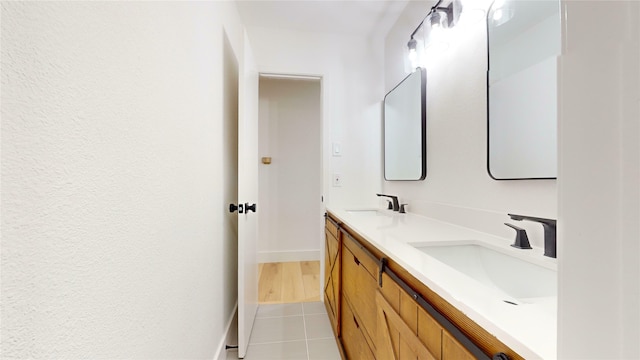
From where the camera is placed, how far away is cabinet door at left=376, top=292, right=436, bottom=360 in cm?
64

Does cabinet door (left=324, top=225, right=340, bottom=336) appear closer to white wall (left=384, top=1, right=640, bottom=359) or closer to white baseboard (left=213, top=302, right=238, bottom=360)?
white baseboard (left=213, top=302, right=238, bottom=360)

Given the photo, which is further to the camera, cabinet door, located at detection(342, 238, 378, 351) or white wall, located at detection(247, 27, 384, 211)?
white wall, located at detection(247, 27, 384, 211)

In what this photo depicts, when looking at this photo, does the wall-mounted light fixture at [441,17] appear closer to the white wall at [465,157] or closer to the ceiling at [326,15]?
the white wall at [465,157]

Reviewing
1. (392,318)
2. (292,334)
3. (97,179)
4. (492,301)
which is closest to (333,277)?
(292,334)

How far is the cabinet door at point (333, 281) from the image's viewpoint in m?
1.73

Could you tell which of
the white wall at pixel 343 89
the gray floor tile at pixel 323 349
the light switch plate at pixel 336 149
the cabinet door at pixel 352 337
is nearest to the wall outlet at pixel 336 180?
the white wall at pixel 343 89

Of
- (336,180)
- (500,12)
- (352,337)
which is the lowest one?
(352,337)

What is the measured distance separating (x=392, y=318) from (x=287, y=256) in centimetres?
278

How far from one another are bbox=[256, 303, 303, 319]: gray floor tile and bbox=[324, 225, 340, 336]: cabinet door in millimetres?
253

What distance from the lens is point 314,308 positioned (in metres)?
2.23

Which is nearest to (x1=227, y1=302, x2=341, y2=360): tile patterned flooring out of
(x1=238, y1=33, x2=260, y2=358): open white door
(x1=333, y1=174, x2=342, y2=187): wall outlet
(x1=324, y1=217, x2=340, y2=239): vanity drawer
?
(x1=238, y1=33, x2=260, y2=358): open white door

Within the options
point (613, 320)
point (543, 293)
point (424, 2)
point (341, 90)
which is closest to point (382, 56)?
point (341, 90)

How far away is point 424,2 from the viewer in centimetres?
169

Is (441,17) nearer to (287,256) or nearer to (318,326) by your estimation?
(318,326)
